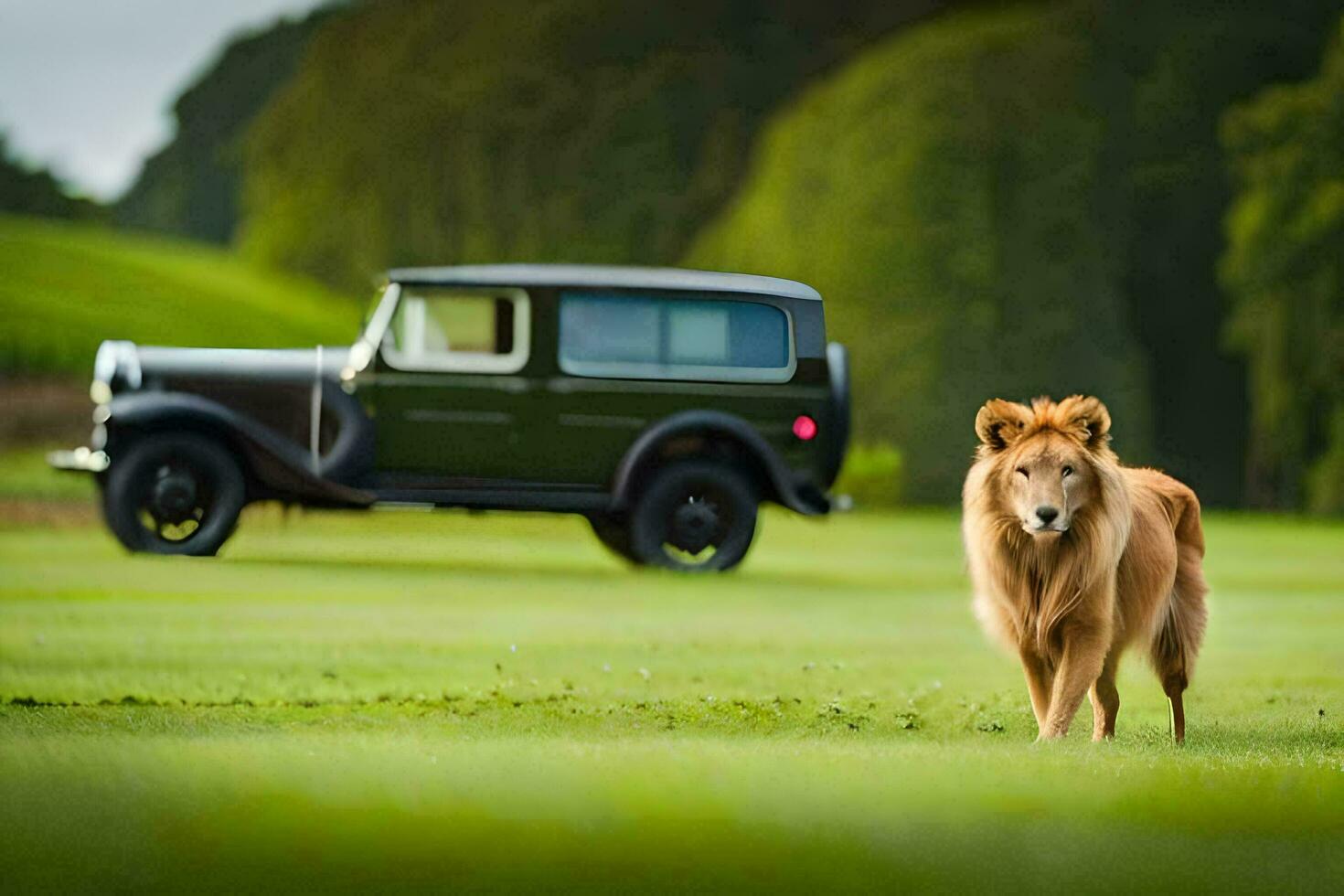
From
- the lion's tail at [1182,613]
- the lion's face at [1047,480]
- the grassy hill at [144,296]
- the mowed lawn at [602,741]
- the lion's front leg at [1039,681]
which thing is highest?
the grassy hill at [144,296]

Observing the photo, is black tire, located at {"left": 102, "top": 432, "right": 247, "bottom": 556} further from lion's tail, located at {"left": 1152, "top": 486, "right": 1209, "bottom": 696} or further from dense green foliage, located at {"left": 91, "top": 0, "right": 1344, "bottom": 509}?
dense green foliage, located at {"left": 91, "top": 0, "right": 1344, "bottom": 509}

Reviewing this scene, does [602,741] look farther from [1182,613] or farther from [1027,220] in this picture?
[1027,220]

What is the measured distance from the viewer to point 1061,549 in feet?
19.3

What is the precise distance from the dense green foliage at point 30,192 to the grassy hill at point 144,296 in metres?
1.17

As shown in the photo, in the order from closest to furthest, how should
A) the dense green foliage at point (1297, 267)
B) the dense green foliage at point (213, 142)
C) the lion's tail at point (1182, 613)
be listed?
1. the lion's tail at point (1182, 613)
2. the dense green foliage at point (1297, 267)
3. the dense green foliage at point (213, 142)

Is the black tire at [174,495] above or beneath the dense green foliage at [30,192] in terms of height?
beneath

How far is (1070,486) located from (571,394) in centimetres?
669

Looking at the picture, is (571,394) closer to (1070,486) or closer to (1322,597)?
(1322,597)

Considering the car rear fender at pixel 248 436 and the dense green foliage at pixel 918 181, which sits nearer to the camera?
the car rear fender at pixel 248 436

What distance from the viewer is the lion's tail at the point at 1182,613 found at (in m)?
6.38

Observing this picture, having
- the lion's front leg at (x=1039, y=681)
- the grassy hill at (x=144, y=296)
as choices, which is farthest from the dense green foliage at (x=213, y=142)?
the lion's front leg at (x=1039, y=681)

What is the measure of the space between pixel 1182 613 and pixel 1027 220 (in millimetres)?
20990

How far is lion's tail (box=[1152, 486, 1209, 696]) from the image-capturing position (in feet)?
20.9

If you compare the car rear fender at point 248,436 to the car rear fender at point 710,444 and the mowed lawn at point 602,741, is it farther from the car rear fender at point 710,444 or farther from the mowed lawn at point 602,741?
the car rear fender at point 710,444
